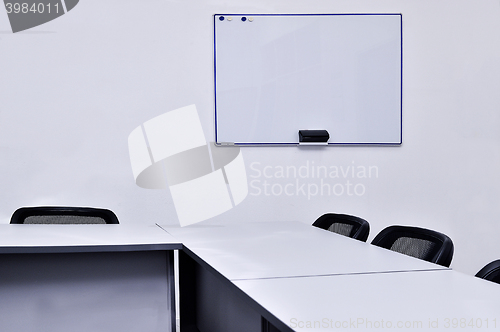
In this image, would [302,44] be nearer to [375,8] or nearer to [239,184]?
[375,8]

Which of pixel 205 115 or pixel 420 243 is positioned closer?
pixel 420 243

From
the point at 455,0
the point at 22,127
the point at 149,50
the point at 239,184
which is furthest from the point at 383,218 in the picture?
the point at 22,127

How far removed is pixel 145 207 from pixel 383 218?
6.70ft

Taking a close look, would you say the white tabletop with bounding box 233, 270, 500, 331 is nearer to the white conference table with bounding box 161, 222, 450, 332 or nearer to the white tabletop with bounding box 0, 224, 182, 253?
the white conference table with bounding box 161, 222, 450, 332

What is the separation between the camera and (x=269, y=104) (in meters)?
3.80

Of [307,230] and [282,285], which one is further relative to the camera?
[307,230]

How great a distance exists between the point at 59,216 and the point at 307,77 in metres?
2.25

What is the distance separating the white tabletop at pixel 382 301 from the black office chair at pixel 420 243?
1.14 ft

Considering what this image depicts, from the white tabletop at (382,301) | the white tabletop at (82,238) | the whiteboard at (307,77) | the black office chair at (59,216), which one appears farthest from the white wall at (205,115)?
the white tabletop at (382,301)

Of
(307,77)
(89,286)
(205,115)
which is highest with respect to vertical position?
(307,77)

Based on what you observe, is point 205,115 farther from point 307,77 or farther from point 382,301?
point 382,301

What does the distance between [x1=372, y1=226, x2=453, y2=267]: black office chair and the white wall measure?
1.65m

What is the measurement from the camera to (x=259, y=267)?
157cm

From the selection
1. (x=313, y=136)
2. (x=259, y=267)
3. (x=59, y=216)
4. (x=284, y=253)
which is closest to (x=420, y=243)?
(x=284, y=253)
